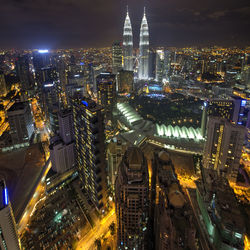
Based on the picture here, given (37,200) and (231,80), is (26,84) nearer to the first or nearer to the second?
(37,200)

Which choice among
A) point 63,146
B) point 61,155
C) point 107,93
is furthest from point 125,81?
point 61,155

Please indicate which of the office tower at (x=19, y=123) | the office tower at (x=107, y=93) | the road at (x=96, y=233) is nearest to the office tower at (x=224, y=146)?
the road at (x=96, y=233)

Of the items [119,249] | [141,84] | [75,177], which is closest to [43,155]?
[75,177]

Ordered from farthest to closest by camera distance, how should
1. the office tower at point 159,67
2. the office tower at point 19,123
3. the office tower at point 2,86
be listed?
the office tower at point 159,67 < the office tower at point 2,86 < the office tower at point 19,123

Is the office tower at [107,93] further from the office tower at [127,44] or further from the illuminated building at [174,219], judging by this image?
the office tower at [127,44]

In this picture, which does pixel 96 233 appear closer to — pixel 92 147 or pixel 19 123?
pixel 92 147

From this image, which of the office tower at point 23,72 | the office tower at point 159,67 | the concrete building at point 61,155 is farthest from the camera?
the office tower at point 159,67

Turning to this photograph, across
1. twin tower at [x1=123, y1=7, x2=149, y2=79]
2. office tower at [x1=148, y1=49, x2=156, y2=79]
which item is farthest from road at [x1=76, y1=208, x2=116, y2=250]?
office tower at [x1=148, y1=49, x2=156, y2=79]
